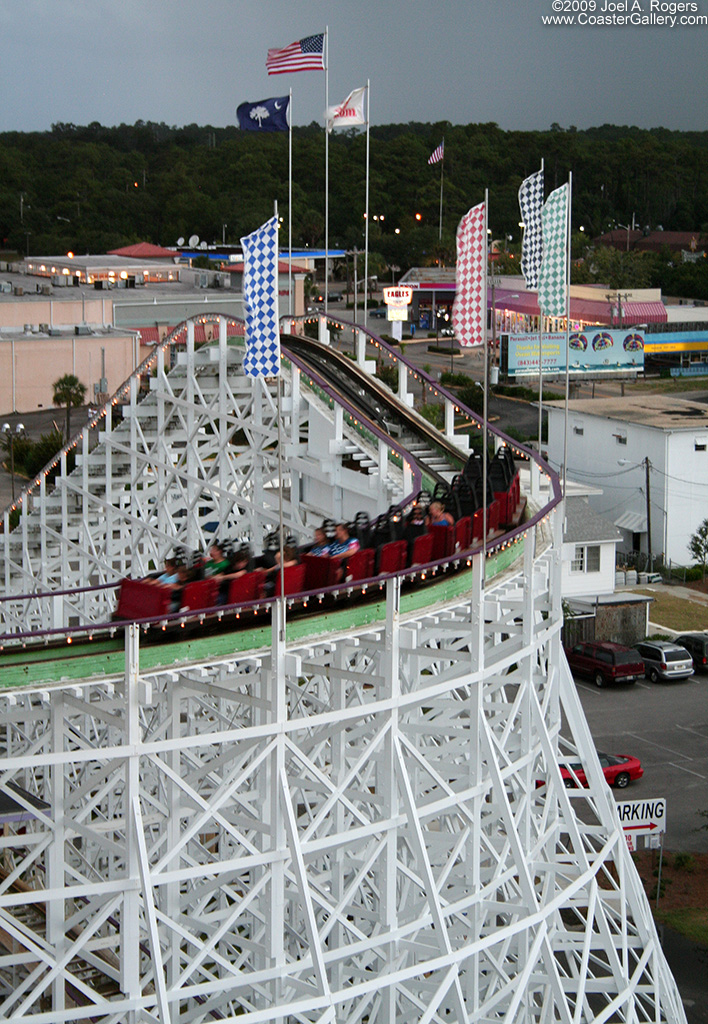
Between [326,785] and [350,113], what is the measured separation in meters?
22.4

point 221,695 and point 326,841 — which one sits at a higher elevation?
point 221,695

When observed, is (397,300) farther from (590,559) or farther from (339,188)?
(339,188)

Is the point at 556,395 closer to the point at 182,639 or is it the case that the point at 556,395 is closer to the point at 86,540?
the point at 86,540

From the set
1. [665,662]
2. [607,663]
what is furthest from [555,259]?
[665,662]

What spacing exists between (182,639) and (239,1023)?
171 inches

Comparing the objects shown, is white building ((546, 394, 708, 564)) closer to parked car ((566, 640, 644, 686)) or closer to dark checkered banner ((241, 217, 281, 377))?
parked car ((566, 640, 644, 686))

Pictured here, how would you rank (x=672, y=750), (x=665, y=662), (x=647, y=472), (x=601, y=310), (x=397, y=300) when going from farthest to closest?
(x=601, y=310) < (x=397, y=300) < (x=647, y=472) < (x=665, y=662) < (x=672, y=750)

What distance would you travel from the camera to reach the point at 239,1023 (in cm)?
1598

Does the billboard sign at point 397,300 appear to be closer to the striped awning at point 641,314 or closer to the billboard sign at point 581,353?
the billboard sign at point 581,353

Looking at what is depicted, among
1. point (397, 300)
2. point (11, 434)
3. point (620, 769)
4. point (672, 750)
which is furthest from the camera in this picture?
point (397, 300)

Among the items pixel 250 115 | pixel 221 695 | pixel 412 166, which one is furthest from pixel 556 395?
pixel 412 166

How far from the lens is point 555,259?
25797 mm

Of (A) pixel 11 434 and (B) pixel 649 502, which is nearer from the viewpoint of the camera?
(B) pixel 649 502

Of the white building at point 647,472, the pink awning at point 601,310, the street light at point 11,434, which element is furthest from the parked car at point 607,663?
the pink awning at point 601,310
